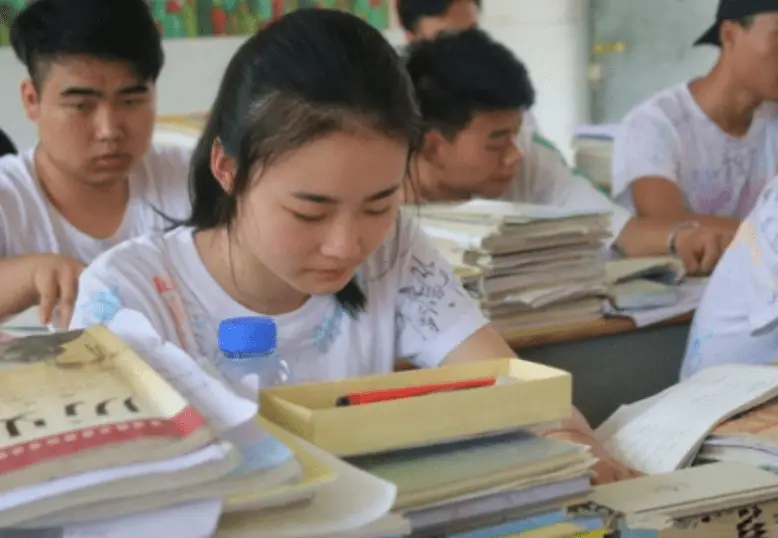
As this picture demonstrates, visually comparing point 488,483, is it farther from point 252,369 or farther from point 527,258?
point 527,258

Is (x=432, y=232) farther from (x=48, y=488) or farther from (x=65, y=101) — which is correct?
(x=48, y=488)

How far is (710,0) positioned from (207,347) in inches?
125

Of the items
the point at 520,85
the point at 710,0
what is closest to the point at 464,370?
the point at 520,85

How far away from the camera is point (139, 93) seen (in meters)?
1.76

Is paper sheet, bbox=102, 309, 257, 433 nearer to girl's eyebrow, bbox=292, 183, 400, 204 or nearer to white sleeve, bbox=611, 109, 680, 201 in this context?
girl's eyebrow, bbox=292, 183, 400, 204

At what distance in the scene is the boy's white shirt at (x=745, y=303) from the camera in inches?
60.5

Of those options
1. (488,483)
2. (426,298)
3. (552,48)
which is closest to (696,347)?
(426,298)

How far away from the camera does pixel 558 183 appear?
2381mm

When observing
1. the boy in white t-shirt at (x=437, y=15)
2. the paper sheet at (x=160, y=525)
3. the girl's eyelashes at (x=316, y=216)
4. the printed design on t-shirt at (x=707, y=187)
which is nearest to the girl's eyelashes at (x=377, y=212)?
the girl's eyelashes at (x=316, y=216)

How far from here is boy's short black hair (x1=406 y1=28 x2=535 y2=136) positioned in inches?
80.0

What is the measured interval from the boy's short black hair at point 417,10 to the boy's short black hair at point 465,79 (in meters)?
0.67

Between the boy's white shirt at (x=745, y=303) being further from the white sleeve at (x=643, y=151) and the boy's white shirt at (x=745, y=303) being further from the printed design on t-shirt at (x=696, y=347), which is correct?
the white sleeve at (x=643, y=151)

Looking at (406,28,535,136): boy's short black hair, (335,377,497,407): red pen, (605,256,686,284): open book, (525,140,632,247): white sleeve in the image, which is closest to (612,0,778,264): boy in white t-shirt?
(525,140,632,247): white sleeve

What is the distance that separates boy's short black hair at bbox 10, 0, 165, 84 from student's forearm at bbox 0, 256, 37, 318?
372 millimetres
